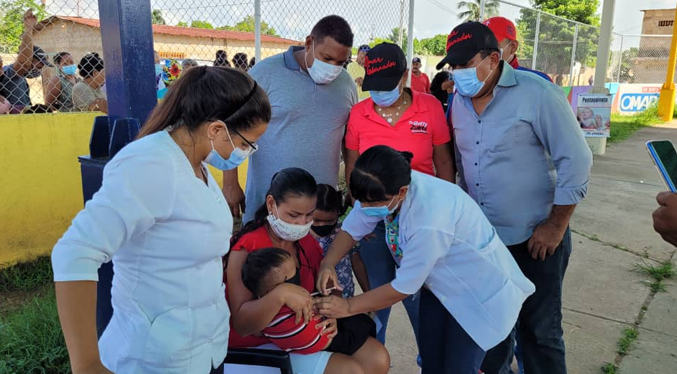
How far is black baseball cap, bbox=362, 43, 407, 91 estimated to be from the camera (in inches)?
90.5

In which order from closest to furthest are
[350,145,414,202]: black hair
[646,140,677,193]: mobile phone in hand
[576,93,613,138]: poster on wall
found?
1. [646,140,677,193]: mobile phone in hand
2. [350,145,414,202]: black hair
3. [576,93,613,138]: poster on wall

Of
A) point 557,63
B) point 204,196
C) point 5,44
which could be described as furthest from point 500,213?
point 557,63

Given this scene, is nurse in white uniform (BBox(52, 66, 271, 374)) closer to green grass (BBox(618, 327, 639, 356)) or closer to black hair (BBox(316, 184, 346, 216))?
black hair (BBox(316, 184, 346, 216))

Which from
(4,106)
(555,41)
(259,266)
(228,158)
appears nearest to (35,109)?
(4,106)

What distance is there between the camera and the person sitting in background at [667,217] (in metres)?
1.63

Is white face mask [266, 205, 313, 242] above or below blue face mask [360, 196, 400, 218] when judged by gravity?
below

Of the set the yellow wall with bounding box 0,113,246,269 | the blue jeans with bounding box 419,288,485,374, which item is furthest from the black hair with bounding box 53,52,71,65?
the blue jeans with bounding box 419,288,485,374

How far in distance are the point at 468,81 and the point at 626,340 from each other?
2.00m

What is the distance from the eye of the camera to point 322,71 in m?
2.46

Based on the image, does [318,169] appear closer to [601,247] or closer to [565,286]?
[565,286]

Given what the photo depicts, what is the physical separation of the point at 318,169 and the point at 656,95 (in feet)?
58.6

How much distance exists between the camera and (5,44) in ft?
14.4

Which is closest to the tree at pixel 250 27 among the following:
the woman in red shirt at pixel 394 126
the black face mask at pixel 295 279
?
the woman in red shirt at pixel 394 126

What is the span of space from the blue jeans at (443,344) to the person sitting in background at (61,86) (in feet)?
14.7
